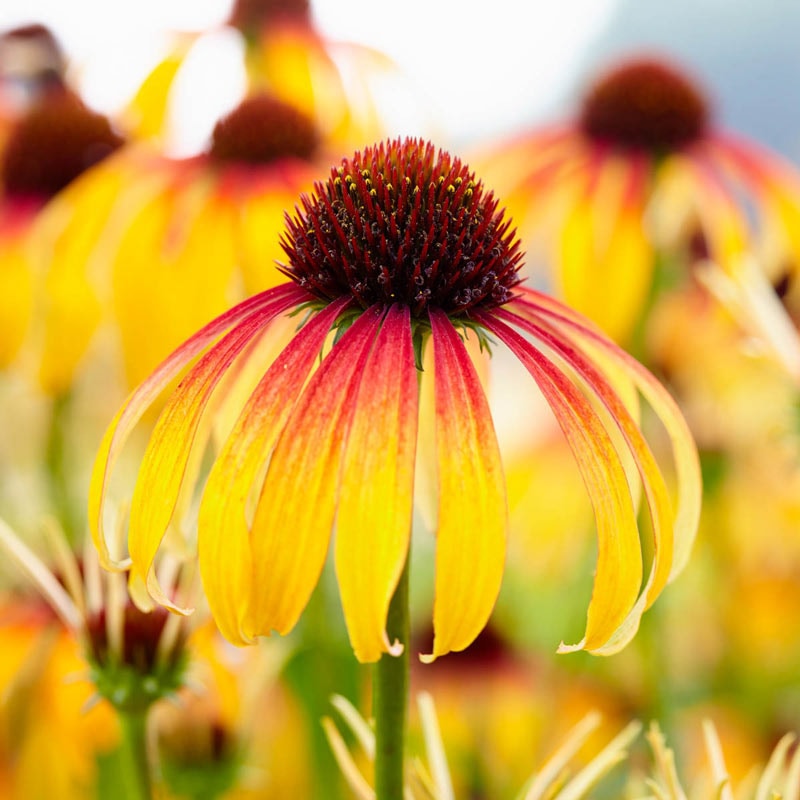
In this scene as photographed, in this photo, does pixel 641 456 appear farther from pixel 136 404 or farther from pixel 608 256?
pixel 608 256

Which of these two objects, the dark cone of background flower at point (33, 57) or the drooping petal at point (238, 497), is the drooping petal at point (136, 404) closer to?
the drooping petal at point (238, 497)

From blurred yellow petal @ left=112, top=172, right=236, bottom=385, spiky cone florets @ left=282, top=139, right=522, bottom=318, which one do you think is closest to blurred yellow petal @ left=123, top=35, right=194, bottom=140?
blurred yellow petal @ left=112, top=172, right=236, bottom=385

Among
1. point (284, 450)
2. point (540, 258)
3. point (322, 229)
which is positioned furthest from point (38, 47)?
point (284, 450)

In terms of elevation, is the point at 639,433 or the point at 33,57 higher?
the point at 33,57

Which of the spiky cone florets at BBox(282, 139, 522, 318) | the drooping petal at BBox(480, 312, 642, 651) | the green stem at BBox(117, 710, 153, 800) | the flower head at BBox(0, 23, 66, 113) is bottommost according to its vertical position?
the green stem at BBox(117, 710, 153, 800)

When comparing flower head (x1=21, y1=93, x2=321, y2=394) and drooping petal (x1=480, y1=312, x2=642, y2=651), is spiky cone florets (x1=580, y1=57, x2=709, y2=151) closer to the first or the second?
flower head (x1=21, y1=93, x2=321, y2=394)

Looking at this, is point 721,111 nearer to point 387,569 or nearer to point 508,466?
point 508,466

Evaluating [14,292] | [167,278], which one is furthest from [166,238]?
[14,292]
